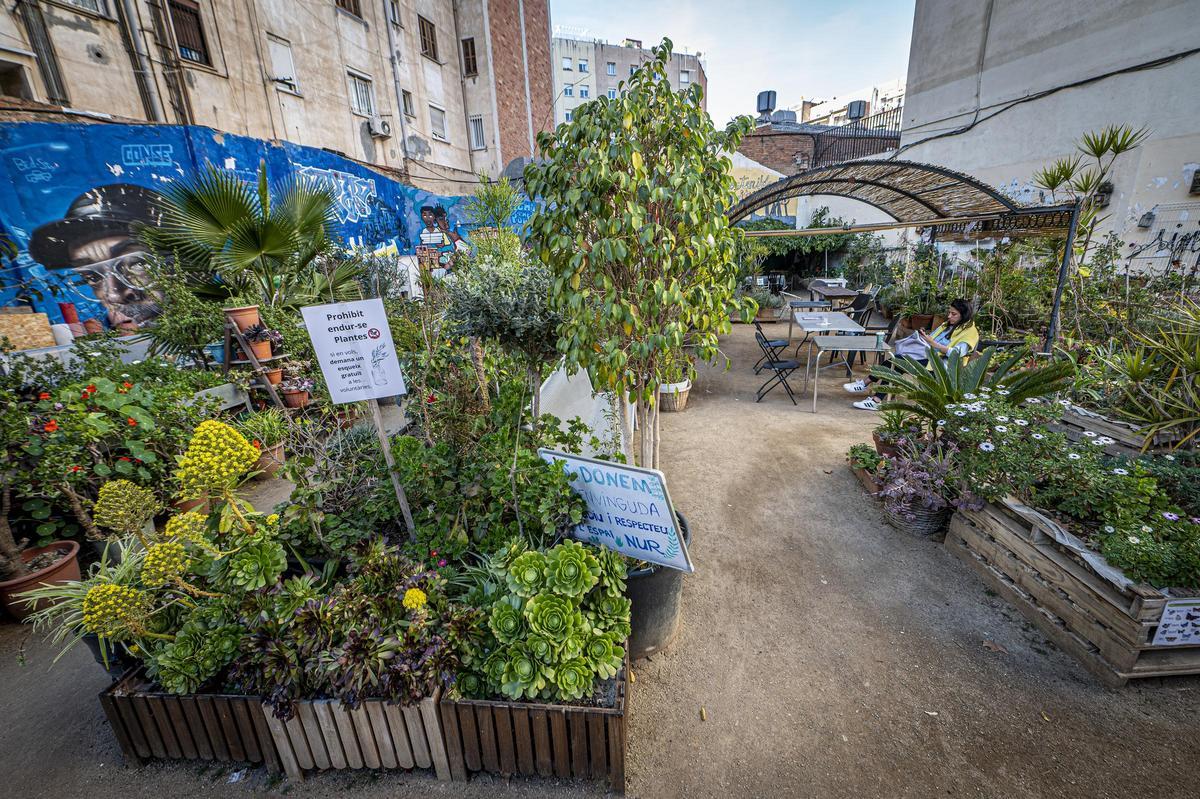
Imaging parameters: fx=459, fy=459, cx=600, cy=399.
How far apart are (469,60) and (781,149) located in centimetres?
1378

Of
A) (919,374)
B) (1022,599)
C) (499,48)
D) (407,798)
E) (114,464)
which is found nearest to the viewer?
(407,798)

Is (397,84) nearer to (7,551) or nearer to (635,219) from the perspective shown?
(7,551)

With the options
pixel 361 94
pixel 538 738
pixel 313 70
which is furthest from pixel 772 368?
pixel 361 94

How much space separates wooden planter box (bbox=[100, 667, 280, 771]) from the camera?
1751mm

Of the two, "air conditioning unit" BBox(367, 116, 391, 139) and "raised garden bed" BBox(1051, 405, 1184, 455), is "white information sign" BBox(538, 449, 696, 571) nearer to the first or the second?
"raised garden bed" BBox(1051, 405, 1184, 455)

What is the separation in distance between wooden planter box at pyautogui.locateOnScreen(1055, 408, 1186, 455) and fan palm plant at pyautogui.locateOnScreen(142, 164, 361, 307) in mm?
6434

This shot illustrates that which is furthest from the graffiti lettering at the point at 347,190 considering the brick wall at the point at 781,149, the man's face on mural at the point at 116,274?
the brick wall at the point at 781,149

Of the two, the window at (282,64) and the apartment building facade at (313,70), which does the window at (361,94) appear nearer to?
Answer: the apartment building facade at (313,70)

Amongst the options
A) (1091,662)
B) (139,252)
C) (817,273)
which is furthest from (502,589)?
(817,273)

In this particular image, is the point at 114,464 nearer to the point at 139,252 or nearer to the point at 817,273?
the point at 139,252

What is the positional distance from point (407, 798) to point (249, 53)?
1225 centimetres

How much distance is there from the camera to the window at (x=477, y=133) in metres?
18.0

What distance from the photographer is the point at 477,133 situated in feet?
59.6

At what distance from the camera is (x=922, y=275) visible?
964cm
